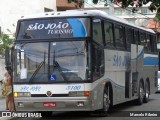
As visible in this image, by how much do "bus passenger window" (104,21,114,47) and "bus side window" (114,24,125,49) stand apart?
569 millimetres

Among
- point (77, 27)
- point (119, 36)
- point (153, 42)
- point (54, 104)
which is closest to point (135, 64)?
point (119, 36)

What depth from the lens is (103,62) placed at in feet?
50.9

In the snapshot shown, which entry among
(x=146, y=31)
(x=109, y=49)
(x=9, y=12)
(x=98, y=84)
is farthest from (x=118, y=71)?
(x=9, y=12)

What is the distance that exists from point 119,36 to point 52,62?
4143mm

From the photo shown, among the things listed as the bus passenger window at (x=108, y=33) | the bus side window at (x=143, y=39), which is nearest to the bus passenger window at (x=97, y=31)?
the bus passenger window at (x=108, y=33)

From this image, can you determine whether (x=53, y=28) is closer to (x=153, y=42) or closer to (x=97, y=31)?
(x=97, y=31)

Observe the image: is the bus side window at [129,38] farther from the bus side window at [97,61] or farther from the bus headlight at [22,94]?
the bus headlight at [22,94]

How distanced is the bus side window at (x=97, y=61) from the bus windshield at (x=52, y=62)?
13.6 inches

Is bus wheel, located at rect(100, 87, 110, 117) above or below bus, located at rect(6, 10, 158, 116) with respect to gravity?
below

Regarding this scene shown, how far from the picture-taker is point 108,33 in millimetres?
16328

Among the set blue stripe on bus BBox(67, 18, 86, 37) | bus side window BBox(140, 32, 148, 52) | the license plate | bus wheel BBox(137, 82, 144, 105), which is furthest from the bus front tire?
bus side window BBox(140, 32, 148, 52)

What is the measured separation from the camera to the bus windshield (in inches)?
561

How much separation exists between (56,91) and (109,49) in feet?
9.84

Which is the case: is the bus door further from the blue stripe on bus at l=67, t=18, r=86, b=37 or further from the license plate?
the license plate
